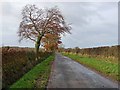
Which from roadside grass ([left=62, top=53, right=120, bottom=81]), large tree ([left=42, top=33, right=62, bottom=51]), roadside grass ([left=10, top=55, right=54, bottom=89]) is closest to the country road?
roadside grass ([left=10, top=55, right=54, bottom=89])

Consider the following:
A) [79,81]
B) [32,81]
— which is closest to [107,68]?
[79,81]

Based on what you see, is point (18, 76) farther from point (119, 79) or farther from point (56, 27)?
point (56, 27)

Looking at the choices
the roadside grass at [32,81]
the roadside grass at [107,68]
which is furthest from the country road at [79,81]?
the roadside grass at [107,68]

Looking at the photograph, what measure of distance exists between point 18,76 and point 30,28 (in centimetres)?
2788

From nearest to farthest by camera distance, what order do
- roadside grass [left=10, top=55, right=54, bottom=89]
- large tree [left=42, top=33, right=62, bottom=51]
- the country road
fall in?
1. roadside grass [left=10, top=55, right=54, bottom=89]
2. the country road
3. large tree [left=42, top=33, right=62, bottom=51]

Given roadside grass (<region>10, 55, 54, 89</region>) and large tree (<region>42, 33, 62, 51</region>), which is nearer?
roadside grass (<region>10, 55, 54, 89</region>)

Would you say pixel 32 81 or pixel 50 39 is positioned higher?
pixel 50 39

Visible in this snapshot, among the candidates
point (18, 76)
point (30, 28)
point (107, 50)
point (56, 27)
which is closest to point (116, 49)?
point (107, 50)

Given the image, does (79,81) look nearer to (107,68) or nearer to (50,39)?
(107,68)

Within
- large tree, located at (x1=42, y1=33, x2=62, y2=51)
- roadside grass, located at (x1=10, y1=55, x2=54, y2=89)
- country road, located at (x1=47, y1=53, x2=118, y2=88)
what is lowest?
country road, located at (x1=47, y1=53, x2=118, y2=88)

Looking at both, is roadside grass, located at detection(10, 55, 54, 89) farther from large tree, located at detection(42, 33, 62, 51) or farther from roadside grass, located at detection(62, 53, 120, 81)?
large tree, located at detection(42, 33, 62, 51)

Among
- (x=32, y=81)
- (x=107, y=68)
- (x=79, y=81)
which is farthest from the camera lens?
(x=107, y=68)

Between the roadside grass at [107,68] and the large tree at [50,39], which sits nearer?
the roadside grass at [107,68]

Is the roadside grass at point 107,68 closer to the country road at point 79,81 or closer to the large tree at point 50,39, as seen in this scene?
the country road at point 79,81
